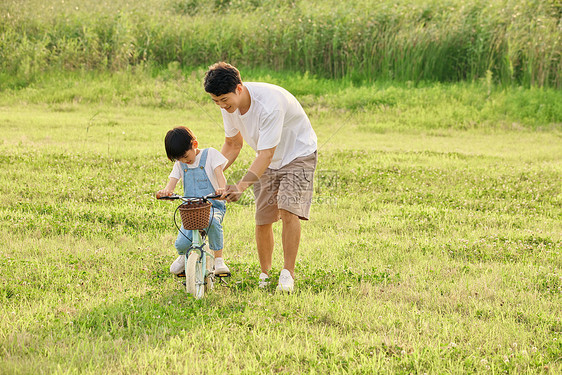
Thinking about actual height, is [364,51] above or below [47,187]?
above

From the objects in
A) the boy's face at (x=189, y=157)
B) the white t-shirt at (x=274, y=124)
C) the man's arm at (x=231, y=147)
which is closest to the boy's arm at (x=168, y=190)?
the boy's face at (x=189, y=157)

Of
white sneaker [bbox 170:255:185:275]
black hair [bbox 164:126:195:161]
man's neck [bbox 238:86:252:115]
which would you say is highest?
man's neck [bbox 238:86:252:115]

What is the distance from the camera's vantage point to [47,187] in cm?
855

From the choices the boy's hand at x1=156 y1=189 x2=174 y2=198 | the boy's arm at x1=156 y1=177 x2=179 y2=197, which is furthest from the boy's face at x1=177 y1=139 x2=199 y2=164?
the boy's hand at x1=156 y1=189 x2=174 y2=198

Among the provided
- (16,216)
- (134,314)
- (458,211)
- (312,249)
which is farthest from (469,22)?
(134,314)

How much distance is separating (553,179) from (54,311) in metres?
A: 8.30

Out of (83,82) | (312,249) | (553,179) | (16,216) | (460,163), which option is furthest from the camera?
(83,82)

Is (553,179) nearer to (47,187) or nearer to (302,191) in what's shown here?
(302,191)

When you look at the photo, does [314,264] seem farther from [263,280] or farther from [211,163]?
[211,163]

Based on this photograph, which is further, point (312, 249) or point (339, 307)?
point (312, 249)

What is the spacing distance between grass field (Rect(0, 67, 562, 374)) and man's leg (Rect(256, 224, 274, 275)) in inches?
8.4

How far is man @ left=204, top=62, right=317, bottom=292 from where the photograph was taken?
494 centimetres

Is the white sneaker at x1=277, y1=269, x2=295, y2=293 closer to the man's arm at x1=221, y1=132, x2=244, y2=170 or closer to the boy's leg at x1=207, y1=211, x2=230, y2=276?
the boy's leg at x1=207, y1=211, x2=230, y2=276

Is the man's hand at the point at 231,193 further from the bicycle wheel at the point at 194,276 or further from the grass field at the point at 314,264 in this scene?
the grass field at the point at 314,264
